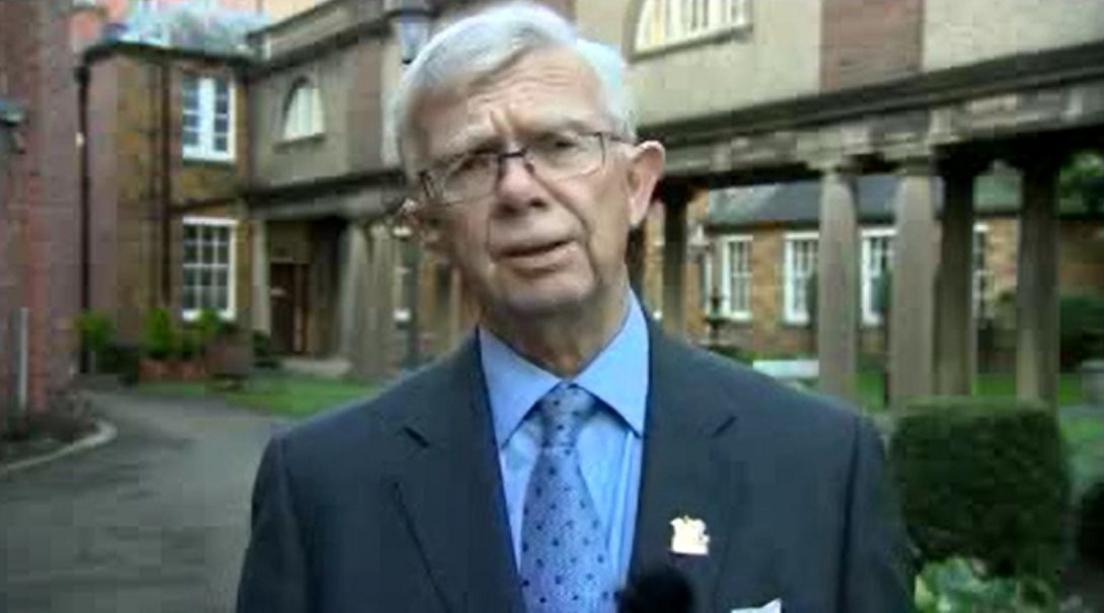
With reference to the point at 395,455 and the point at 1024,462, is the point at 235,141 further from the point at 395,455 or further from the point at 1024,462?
the point at 395,455

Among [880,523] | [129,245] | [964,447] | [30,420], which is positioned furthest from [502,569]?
[129,245]

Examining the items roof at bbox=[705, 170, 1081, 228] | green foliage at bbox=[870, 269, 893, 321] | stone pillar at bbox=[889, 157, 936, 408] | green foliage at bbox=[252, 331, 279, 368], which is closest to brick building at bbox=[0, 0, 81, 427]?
stone pillar at bbox=[889, 157, 936, 408]

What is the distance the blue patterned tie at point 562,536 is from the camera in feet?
6.13

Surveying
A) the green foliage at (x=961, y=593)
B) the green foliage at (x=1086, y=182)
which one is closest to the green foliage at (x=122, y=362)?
the green foliage at (x=1086, y=182)

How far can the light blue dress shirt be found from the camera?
193 cm

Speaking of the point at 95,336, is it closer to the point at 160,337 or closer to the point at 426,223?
the point at 160,337

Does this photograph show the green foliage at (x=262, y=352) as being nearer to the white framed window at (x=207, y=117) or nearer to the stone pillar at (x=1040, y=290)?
the white framed window at (x=207, y=117)

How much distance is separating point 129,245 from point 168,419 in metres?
13.0

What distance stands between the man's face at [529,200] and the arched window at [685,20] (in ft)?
61.9

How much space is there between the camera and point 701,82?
21.2 meters

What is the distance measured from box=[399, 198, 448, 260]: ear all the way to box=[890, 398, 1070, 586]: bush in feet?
22.9

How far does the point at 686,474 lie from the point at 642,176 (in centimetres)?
43

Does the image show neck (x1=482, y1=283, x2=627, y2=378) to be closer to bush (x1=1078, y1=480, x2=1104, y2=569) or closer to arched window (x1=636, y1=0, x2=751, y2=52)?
bush (x1=1078, y1=480, x2=1104, y2=569)

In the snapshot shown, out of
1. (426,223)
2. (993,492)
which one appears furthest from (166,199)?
(426,223)
